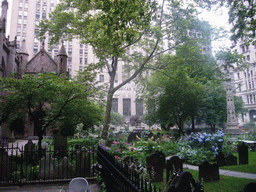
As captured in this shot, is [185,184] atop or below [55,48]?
below

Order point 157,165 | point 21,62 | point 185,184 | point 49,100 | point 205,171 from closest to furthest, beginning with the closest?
1. point 185,184
2. point 205,171
3. point 157,165
4. point 49,100
5. point 21,62

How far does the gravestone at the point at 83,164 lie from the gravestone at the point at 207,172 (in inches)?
162

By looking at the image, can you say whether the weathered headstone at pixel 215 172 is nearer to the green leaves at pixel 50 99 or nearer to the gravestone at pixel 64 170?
the gravestone at pixel 64 170

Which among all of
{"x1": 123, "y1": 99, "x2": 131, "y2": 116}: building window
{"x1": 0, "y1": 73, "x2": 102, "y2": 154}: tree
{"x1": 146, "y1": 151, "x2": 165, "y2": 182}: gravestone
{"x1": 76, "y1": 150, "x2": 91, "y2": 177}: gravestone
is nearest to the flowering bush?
{"x1": 146, "y1": 151, "x2": 165, "y2": 182}: gravestone

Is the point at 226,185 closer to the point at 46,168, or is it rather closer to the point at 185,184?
the point at 185,184

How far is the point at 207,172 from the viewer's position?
6367 mm

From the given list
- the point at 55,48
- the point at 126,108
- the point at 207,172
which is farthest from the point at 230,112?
the point at 55,48

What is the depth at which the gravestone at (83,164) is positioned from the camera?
23.5ft

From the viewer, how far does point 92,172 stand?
23.9ft

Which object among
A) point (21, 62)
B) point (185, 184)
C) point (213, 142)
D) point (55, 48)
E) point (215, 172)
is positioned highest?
point (55, 48)

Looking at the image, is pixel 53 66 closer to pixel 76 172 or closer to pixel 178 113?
pixel 178 113

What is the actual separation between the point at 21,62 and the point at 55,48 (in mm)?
27857

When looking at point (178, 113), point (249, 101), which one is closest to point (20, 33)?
point (178, 113)

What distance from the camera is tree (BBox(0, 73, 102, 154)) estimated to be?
26.1ft
